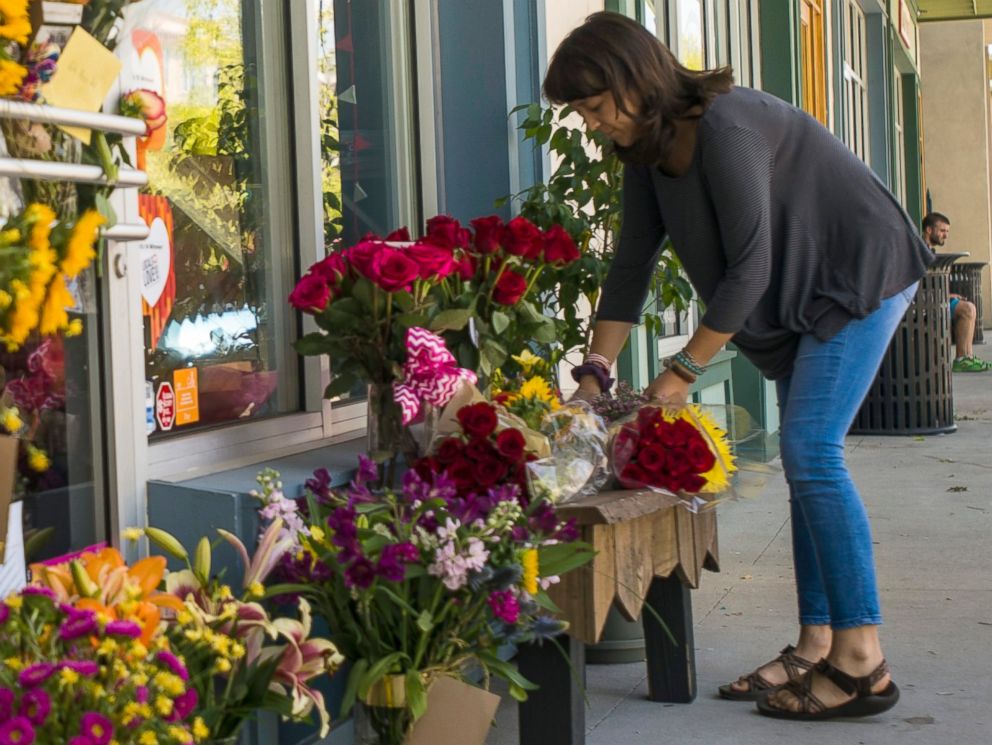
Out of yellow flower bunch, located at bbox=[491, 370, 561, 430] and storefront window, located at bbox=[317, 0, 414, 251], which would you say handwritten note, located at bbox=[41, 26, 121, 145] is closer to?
yellow flower bunch, located at bbox=[491, 370, 561, 430]

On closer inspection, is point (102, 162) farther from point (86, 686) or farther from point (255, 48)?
point (255, 48)

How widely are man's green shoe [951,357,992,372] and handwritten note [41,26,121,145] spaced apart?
45.0ft

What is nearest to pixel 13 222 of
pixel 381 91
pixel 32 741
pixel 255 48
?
pixel 32 741

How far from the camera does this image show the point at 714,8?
7.96 metres

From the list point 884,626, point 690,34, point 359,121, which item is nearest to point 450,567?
point 359,121

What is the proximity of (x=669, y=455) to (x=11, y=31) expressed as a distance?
1680 millimetres

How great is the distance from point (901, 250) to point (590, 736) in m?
1.39

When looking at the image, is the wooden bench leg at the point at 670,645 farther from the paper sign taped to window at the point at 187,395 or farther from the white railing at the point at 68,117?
the white railing at the point at 68,117

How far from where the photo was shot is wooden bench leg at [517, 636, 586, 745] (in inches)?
111

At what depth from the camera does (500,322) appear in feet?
9.61

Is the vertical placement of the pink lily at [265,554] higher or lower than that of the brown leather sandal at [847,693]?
higher

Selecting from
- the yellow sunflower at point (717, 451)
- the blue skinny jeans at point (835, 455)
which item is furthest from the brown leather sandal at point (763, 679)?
the yellow sunflower at point (717, 451)

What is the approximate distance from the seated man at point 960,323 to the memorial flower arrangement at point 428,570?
11.1 m

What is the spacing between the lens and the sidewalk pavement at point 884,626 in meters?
3.38
